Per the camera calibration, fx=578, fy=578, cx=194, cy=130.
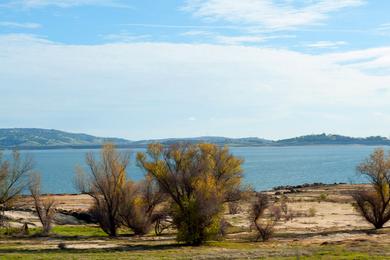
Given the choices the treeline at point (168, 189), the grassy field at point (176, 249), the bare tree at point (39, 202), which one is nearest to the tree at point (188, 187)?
the treeline at point (168, 189)

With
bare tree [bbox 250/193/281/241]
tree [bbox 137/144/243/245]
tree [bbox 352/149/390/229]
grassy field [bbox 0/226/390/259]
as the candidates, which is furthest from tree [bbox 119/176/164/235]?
tree [bbox 352/149/390/229]

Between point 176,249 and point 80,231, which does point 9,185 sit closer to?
point 80,231

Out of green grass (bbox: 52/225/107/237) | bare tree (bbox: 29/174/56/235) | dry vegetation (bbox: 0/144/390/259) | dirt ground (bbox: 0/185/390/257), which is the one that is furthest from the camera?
bare tree (bbox: 29/174/56/235)

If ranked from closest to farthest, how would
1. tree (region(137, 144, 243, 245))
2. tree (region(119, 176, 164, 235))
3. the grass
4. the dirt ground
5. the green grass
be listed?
the grass < the dirt ground < tree (region(137, 144, 243, 245)) < the green grass < tree (region(119, 176, 164, 235))

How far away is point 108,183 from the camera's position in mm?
50344

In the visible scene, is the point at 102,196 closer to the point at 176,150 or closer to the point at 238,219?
the point at 176,150

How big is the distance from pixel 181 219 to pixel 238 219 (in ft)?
68.4

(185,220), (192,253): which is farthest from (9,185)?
(192,253)

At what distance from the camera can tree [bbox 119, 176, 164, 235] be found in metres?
51.2

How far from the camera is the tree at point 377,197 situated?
52.1m

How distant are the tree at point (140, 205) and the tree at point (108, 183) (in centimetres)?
61

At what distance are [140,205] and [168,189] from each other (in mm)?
9363

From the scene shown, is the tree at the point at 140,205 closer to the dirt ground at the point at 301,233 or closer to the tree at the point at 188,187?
the dirt ground at the point at 301,233

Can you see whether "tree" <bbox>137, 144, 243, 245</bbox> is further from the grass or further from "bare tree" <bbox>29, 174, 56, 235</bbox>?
"bare tree" <bbox>29, 174, 56, 235</bbox>
